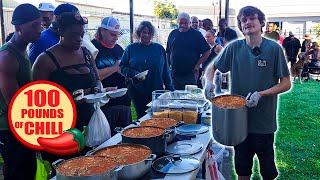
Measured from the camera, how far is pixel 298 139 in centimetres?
472

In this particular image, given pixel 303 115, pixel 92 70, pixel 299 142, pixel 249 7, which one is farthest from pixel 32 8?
pixel 303 115

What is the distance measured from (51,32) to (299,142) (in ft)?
11.3

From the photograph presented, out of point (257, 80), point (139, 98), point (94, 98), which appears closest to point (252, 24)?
point (257, 80)

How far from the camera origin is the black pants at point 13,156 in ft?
7.18

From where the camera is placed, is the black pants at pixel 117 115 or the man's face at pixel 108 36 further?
the man's face at pixel 108 36

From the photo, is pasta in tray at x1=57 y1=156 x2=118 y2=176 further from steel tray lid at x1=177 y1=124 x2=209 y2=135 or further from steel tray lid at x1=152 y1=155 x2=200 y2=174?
steel tray lid at x1=177 y1=124 x2=209 y2=135

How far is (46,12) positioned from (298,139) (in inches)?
142

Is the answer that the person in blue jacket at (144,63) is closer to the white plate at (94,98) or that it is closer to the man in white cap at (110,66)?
the man in white cap at (110,66)

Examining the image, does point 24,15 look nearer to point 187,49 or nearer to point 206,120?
point 206,120

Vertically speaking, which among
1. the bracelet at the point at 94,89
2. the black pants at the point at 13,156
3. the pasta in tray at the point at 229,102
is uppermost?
the bracelet at the point at 94,89

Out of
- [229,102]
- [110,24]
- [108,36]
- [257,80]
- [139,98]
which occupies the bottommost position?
[139,98]

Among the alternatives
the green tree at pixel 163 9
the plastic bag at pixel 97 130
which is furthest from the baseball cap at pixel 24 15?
the green tree at pixel 163 9

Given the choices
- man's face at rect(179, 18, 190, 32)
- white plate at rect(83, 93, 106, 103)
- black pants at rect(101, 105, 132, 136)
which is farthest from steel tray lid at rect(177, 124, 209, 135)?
man's face at rect(179, 18, 190, 32)

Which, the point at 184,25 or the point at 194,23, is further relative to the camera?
the point at 194,23
